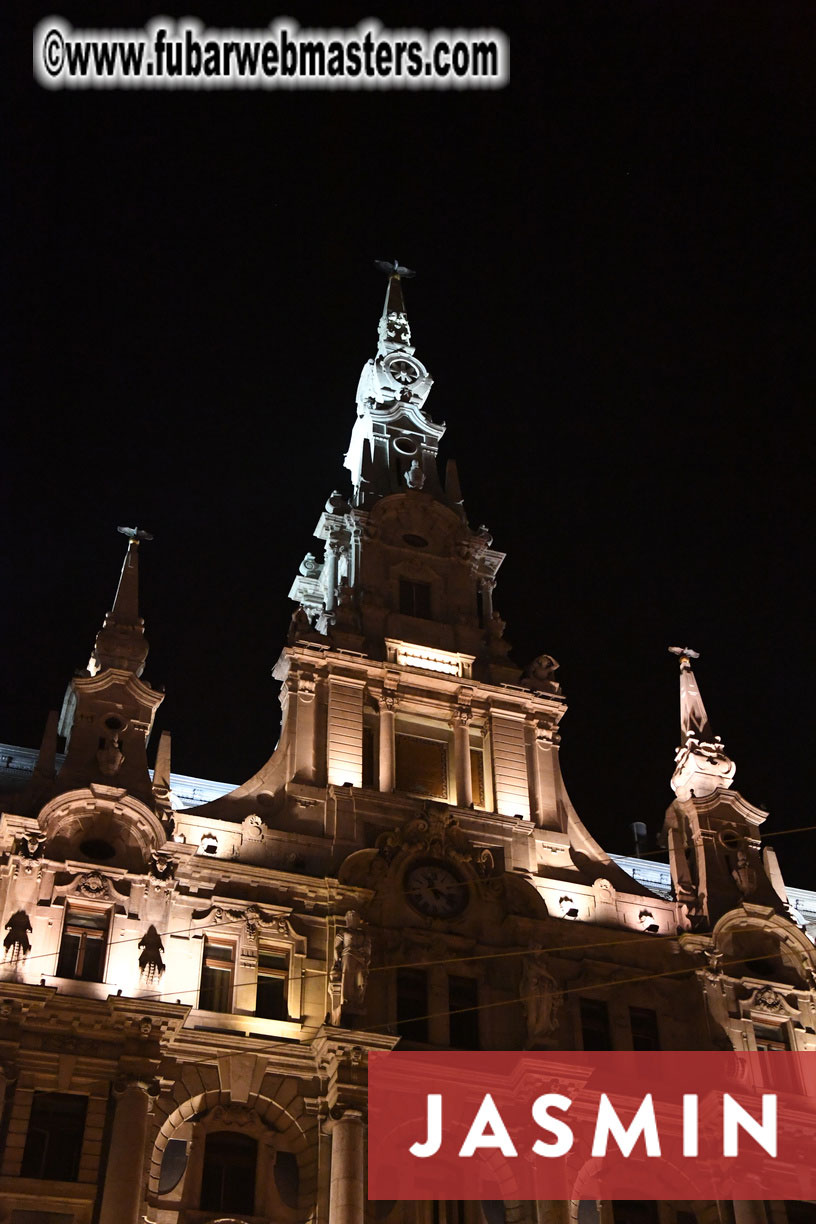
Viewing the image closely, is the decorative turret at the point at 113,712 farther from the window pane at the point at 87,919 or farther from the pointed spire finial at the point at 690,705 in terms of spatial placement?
the pointed spire finial at the point at 690,705

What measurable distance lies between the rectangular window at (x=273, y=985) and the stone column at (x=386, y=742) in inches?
272

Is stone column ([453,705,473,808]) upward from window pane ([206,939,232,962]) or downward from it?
upward

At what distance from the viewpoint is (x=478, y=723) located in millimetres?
50562

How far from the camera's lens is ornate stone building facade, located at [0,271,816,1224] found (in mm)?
38000

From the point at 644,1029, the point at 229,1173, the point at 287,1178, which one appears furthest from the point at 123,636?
the point at 644,1029

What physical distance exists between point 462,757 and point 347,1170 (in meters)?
15.1

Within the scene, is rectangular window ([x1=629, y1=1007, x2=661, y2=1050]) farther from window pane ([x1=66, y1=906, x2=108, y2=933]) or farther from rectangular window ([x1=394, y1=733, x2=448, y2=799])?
window pane ([x1=66, y1=906, x2=108, y2=933])

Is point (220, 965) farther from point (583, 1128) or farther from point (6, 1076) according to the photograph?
point (583, 1128)

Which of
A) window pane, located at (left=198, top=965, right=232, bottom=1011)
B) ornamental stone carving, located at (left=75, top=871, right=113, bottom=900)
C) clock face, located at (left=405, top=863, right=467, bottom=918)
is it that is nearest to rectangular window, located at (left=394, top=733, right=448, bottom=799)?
clock face, located at (left=405, top=863, right=467, bottom=918)

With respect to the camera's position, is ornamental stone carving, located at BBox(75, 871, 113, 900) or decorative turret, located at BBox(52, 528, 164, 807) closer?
ornamental stone carving, located at BBox(75, 871, 113, 900)

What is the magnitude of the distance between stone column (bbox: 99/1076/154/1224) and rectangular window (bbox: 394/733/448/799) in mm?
14441

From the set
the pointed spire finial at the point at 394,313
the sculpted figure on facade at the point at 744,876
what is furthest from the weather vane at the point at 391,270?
the sculpted figure on facade at the point at 744,876

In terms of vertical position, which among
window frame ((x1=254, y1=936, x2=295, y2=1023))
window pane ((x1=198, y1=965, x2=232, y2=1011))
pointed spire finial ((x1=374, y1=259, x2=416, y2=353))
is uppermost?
pointed spire finial ((x1=374, y1=259, x2=416, y2=353))

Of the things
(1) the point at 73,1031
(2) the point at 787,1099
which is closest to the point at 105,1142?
(1) the point at 73,1031
